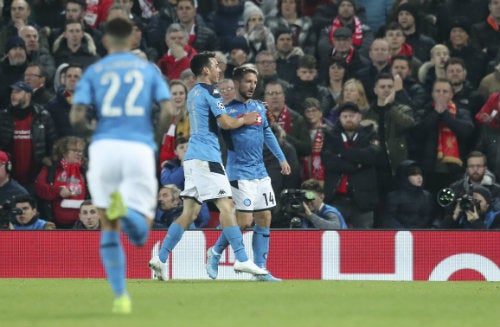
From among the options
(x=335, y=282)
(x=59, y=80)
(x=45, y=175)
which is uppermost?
(x=59, y=80)

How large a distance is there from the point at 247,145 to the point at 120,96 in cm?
450

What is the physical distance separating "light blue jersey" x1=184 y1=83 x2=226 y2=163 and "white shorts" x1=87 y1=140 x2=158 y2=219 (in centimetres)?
388

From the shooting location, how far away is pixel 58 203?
1725 cm

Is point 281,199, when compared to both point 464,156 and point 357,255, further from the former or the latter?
point 464,156

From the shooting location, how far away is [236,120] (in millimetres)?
13789

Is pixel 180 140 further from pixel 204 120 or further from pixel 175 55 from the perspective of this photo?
pixel 204 120

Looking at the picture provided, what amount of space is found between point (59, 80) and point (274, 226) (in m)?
3.77

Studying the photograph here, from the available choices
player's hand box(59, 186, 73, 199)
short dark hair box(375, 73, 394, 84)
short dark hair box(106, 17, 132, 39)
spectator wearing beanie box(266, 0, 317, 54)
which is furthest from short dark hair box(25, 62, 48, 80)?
short dark hair box(106, 17, 132, 39)

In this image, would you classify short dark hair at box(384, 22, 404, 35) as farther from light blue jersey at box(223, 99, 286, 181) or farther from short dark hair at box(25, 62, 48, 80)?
light blue jersey at box(223, 99, 286, 181)

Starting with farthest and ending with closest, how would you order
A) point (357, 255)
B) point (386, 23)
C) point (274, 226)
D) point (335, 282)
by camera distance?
1. point (386, 23)
2. point (274, 226)
3. point (357, 255)
4. point (335, 282)

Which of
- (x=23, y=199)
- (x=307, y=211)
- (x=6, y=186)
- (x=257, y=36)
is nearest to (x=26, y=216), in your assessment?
(x=23, y=199)

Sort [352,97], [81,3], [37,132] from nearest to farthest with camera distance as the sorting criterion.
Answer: [37,132] < [352,97] < [81,3]

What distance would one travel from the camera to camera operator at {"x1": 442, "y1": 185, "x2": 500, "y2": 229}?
53.8ft

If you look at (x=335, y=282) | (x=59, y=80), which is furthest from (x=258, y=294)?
(x=59, y=80)
